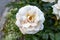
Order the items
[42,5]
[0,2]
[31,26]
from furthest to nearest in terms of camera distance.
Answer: [0,2]
[42,5]
[31,26]

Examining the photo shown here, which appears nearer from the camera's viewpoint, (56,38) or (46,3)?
(56,38)

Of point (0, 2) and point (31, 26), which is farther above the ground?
point (31, 26)

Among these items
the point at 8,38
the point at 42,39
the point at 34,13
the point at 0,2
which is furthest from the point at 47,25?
the point at 0,2

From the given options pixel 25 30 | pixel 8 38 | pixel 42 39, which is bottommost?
pixel 8 38

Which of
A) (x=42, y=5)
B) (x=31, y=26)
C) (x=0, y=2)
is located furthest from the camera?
(x=0, y=2)

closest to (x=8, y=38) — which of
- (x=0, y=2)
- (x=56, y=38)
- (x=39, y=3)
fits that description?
(x=39, y=3)

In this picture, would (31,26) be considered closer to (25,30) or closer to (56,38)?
(25,30)
